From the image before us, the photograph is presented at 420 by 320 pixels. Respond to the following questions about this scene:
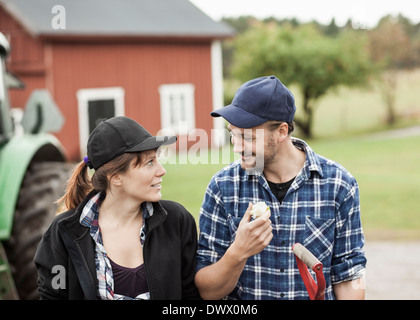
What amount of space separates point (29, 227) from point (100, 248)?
151 cm

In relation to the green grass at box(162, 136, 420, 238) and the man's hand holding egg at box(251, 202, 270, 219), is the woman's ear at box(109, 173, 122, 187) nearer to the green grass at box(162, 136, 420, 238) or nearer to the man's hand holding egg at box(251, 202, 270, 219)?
the man's hand holding egg at box(251, 202, 270, 219)

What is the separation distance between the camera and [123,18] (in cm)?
1584

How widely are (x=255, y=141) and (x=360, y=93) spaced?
76.4 ft

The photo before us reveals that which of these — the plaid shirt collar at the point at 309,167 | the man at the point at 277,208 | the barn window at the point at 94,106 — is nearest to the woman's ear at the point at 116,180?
the man at the point at 277,208

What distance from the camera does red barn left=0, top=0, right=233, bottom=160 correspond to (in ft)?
46.8

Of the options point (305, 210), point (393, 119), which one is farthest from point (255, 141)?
point (393, 119)

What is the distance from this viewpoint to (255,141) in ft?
7.15

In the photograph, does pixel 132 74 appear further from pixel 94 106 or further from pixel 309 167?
pixel 309 167

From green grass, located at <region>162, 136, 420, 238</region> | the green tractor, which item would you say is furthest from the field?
the green tractor

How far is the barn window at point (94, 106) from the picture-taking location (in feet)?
49.3

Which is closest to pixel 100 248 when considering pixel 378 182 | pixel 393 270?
pixel 393 270

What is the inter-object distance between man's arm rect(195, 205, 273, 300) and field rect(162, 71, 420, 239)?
5.35 metres

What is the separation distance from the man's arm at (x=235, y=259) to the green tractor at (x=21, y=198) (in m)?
1.43

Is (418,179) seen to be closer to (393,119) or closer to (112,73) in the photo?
(112,73)
